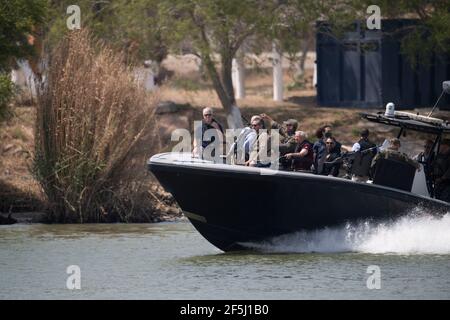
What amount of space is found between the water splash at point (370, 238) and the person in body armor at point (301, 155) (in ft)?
3.02

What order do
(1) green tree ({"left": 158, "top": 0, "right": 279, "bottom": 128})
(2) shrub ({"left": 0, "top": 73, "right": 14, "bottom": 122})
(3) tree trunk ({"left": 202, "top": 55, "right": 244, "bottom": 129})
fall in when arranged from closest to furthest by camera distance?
(2) shrub ({"left": 0, "top": 73, "right": 14, "bottom": 122}) → (1) green tree ({"left": 158, "top": 0, "right": 279, "bottom": 128}) → (3) tree trunk ({"left": 202, "top": 55, "right": 244, "bottom": 129})

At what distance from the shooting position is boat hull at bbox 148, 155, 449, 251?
19.5 metres

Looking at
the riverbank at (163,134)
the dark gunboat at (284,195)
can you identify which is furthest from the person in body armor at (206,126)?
the riverbank at (163,134)

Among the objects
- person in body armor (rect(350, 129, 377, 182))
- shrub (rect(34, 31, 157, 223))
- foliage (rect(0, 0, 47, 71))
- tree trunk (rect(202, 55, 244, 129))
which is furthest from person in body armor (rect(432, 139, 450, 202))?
tree trunk (rect(202, 55, 244, 129))

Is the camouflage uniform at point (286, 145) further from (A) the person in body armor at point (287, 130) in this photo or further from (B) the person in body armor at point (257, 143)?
(B) the person in body armor at point (257, 143)

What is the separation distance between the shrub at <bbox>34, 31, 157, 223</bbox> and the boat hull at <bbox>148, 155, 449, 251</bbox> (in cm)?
494

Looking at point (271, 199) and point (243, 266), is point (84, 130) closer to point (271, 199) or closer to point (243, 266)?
point (271, 199)

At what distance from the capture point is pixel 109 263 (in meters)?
20.1

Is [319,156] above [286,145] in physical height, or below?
below

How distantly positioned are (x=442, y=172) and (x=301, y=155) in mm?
1960

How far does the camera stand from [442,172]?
789 inches

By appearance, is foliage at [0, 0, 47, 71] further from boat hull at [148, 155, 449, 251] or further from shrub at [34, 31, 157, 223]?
boat hull at [148, 155, 449, 251]

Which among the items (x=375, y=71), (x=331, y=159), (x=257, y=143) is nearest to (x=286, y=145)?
(x=257, y=143)
